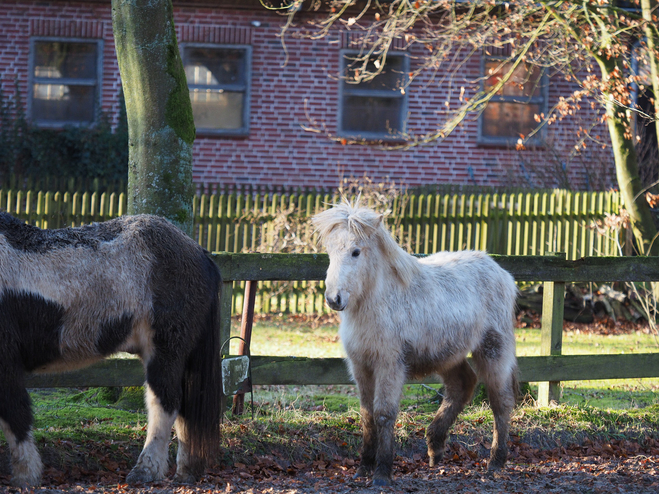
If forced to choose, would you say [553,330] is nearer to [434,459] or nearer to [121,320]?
[434,459]

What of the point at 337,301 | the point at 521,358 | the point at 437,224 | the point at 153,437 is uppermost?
the point at 437,224

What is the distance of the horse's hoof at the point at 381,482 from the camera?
162 inches

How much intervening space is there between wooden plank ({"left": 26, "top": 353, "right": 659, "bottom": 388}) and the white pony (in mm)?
997

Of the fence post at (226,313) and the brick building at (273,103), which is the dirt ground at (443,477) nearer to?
the fence post at (226,313)

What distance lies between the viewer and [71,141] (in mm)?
13320

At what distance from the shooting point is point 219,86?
1403cm

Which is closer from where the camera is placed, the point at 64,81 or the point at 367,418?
the point at 367,418

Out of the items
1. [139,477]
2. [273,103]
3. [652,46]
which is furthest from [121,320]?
[273,103]

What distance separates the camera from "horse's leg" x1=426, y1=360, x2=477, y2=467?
487 centimetres

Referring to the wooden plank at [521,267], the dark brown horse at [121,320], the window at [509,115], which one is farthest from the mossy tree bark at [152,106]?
the window at [509,115]

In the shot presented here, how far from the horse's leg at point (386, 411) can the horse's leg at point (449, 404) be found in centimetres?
75

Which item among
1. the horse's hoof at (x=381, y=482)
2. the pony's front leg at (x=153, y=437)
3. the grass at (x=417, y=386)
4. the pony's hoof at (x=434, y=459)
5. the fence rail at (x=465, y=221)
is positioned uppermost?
the fence rail at (x=465, y=221)

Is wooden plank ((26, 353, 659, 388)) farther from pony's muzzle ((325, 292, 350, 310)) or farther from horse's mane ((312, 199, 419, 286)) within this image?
pony's muzzle ((325, 292, 350, 310))

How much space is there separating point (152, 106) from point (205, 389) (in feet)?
7.74
